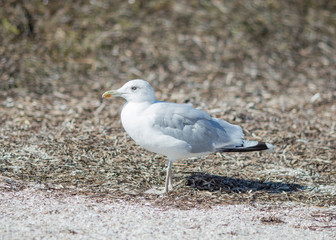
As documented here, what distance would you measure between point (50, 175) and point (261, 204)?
2.02 m

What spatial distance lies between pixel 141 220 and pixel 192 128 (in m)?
1.15

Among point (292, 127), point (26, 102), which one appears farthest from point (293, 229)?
point (26, 102)

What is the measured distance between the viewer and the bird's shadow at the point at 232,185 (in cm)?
483

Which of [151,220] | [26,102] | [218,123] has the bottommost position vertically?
[26,102]

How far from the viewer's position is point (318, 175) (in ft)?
17.5

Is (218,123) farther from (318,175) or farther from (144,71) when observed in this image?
(144,71)

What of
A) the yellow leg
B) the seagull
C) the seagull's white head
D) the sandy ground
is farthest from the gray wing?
the sandy ground

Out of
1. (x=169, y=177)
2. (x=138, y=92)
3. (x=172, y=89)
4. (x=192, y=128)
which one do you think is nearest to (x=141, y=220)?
(x=169, y=177)

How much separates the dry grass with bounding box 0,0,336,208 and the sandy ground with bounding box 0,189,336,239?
0.22m

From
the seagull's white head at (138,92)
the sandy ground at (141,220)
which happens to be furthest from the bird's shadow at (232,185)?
the seagull's white head at (138,92)

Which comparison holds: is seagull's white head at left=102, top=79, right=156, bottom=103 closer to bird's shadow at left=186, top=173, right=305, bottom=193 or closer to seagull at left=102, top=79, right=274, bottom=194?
seagull at left=102, top=79, right=274, bottom=194

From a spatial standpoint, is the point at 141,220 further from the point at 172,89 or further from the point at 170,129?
the point at 172,89

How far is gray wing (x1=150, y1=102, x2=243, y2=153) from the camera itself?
14.9 ft

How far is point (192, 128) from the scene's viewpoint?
4.69 m
